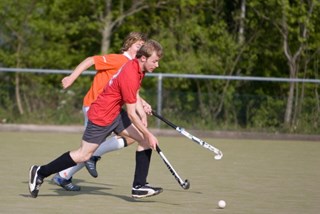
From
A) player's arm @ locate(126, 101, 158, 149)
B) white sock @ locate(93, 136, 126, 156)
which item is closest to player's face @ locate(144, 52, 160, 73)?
player's arm @ locate(126, 101, 158, 149)

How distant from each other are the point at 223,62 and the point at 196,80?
1333mm

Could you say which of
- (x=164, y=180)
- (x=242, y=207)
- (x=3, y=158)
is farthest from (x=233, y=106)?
(x=242, y=207)

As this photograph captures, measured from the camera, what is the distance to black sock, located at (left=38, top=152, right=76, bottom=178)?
7848 millimetres

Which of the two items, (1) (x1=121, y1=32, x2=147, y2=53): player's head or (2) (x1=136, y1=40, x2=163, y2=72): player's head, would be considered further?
(1) (x1=121, y1=32, x2=147, y2=53): player's head

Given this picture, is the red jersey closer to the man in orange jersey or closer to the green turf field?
the green turf field

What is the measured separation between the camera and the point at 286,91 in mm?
17203

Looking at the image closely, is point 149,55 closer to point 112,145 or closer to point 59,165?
point 59,165

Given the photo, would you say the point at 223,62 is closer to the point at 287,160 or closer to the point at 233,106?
the point at 233,106

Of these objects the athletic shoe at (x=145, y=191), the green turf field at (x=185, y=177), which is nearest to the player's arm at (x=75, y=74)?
the green turf field at (x=185, y=177)

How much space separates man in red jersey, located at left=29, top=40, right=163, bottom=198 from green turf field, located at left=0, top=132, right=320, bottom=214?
217mm

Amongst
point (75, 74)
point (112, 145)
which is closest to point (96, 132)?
point (75, 74)

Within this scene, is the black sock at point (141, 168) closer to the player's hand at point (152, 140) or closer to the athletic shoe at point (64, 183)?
the player's hand at point (152, 140)

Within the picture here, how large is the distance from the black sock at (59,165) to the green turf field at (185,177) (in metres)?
0.23

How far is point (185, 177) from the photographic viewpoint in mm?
9883
